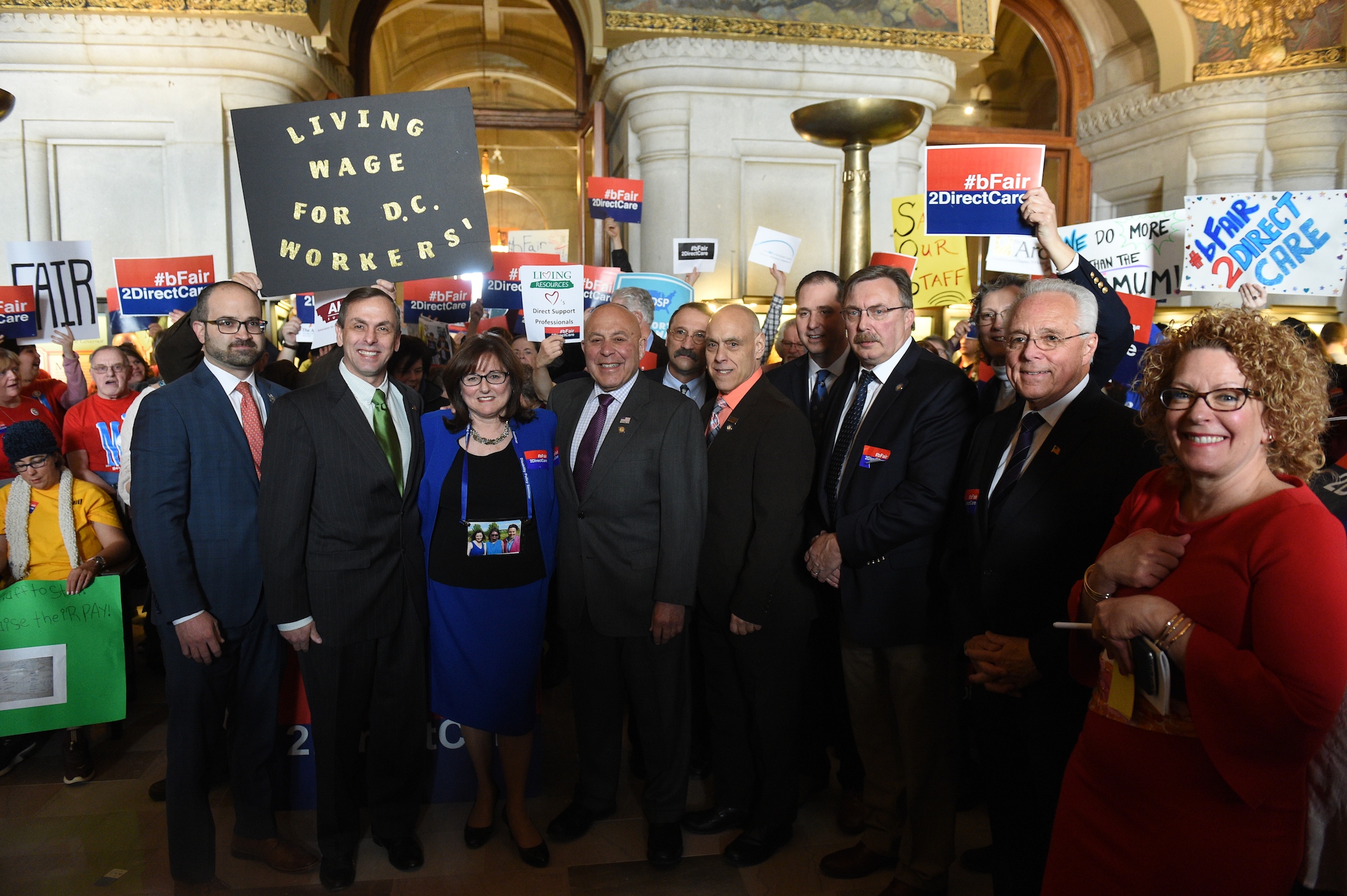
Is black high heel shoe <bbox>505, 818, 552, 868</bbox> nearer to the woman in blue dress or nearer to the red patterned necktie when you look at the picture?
the woman in blue dress

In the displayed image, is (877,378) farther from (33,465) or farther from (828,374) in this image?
(33,465)

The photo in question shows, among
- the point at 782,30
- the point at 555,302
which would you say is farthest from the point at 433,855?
the point at 782,30

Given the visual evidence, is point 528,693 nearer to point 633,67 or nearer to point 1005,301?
point 1005,301

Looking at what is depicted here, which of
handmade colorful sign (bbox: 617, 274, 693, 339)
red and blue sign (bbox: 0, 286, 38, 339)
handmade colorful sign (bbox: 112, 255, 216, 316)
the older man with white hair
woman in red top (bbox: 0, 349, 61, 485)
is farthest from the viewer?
handmade colorful sign (bbox: 617, 274, 693, 339)

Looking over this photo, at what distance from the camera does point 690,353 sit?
12.6 feet

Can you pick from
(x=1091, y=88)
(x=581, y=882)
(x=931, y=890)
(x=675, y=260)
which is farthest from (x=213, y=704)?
(x=1091, y=88)

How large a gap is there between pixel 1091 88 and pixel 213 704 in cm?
1314

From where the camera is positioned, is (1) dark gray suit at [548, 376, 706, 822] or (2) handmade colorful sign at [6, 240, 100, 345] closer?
(1) dark gray suit at [548, 376, 706, 822]

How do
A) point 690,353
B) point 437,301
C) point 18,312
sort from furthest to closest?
point 437,301, point 18,312, point 690,353

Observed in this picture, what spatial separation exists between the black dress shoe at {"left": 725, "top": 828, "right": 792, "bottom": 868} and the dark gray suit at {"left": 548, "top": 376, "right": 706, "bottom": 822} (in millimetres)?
235

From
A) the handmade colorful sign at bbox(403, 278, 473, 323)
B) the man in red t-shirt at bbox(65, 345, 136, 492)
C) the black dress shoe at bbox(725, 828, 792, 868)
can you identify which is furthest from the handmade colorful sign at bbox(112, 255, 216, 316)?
the black dress shoe at bbox(725, 828, 792, 868)

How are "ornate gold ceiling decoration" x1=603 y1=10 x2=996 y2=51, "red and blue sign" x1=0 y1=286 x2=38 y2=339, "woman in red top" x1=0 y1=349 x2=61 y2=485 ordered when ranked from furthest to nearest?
"ornate gold ceiling decoration" x1=603 y1=10 x2=996 y2=51 → "red and blue sign" x1=0 y1=286 x2=38 y2=339 → "woman in red top" x1=0 y1=349 x2=61 y2=485

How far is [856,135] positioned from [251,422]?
122 inches

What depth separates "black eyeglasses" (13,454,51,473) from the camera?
360 centimetres
